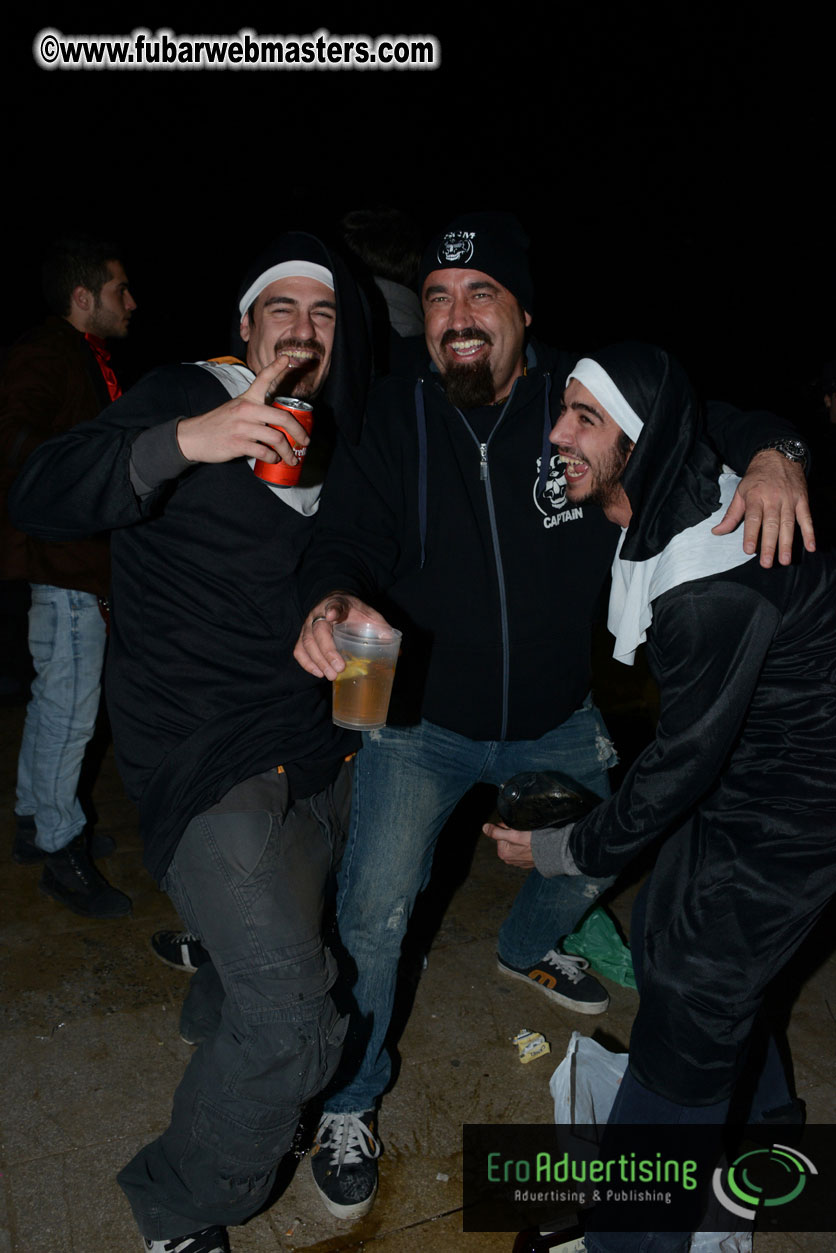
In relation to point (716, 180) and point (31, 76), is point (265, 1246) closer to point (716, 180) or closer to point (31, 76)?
point (31, 76)

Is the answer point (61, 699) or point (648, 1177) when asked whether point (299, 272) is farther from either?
point (648, 1177)

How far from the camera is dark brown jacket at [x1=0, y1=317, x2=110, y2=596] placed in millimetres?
3572

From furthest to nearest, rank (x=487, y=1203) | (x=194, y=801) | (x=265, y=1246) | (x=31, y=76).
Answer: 1. (x=31, y=76)
2. (x=487, y=1203)
3. (x=265, y=1246)
4. (x=194, y=801)

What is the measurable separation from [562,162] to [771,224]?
4695 millimetres

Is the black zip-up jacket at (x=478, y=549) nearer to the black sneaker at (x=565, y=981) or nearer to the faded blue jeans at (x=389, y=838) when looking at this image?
the faded blue jeans at (x=389, y=838)

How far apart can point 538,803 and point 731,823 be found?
1.73ft

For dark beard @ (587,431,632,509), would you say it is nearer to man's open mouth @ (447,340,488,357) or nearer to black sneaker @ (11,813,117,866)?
man's open mouth @ (447,340,488,357)

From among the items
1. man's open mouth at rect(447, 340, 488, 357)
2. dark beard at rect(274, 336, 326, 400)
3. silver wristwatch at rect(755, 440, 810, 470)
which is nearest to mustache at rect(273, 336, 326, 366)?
dark beard at rect(274, 336, 326, 400)

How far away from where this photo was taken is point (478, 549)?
9.08 feet

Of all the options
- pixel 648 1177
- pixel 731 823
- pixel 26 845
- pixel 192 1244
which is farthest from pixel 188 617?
pixel 26 845

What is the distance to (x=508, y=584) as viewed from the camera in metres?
2.79

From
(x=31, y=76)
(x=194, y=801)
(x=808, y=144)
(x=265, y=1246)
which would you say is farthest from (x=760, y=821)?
(x=808, y=144)

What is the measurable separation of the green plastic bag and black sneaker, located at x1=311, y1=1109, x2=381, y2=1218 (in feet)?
4.22

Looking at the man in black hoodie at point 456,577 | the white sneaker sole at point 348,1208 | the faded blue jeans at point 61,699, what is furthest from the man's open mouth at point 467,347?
the white sneaker sole at point 348,1208
